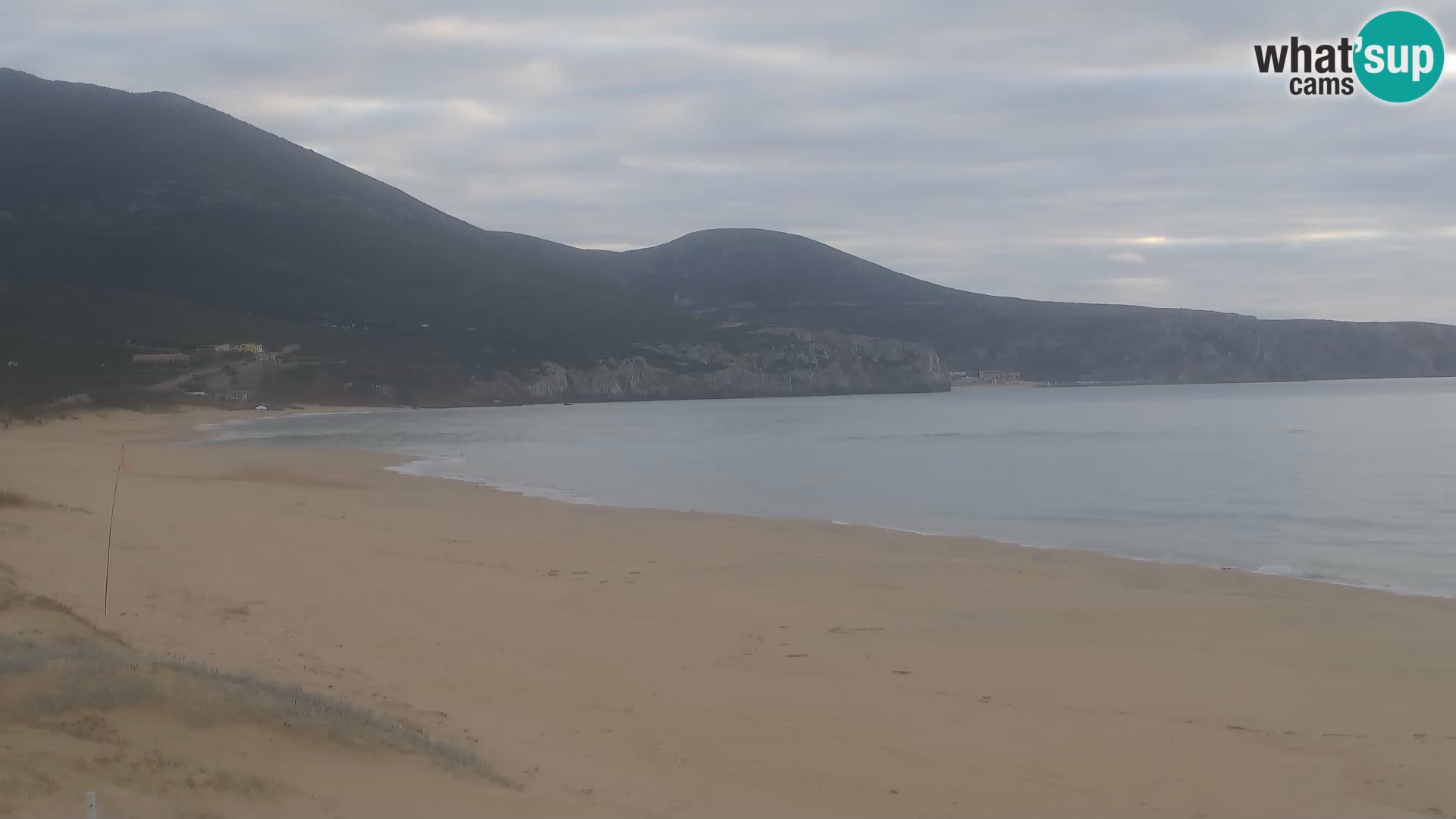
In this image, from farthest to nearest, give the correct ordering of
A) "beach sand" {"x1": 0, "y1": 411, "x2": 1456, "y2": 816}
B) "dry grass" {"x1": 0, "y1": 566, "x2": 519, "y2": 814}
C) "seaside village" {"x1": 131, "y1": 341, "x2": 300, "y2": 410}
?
"seaside village" {"x1": 131, "y1": 341, "x2": 300, "y2": 410} → "beach sand" {"x1": 0, "y1": 411, "x2": 1456, "y2": 816} → "dry grass" {"x1": 0, "y1": 566, "x2": 519, "y2": 814}

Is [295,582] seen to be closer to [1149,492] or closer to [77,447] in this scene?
[1149,492]

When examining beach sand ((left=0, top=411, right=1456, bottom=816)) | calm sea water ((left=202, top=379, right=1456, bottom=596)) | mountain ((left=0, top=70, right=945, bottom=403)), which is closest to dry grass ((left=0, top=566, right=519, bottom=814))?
beach sand ((left=0, top=411, right=1456, bottom=816))

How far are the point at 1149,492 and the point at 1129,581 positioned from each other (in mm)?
15537

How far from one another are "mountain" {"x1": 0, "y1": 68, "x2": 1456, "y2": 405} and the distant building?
3.12 feet

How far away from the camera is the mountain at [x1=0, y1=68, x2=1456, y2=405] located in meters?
110

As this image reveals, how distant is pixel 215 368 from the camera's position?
98500 mm

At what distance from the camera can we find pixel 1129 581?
613 inches

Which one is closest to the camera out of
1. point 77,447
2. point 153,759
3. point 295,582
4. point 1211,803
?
point 153,759

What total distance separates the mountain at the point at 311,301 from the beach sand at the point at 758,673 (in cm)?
7561

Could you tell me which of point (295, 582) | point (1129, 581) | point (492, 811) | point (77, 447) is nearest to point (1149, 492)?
point (1129, 581)

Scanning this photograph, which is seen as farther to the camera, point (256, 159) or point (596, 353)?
point (256, 159)

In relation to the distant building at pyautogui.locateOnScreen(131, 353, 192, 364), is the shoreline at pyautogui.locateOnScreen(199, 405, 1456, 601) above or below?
below

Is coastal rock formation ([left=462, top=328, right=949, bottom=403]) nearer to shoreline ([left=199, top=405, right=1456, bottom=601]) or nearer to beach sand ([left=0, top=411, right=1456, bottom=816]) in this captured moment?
shoreline ([left=199, top=405, right=1456, bottom=601])

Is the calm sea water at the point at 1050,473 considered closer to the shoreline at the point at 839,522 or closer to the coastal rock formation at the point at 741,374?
the shoreline at the point at 839,522
